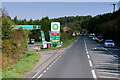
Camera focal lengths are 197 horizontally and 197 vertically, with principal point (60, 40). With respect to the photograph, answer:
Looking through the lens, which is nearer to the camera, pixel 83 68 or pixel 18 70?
pixel 18 70

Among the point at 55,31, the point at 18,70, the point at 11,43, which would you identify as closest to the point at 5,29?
the point at 11,43

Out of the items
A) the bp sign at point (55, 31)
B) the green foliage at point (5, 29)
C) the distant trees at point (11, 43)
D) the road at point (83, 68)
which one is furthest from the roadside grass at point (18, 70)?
the bp sign at point (55, 31)

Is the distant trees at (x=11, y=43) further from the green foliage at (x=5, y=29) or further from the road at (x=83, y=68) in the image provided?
the road at (x=83, y=68)

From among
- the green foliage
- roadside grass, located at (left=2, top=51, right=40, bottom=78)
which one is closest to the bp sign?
the green foliage

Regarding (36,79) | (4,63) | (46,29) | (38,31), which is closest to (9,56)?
(4,63)

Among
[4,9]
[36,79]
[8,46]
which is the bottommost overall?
[36,79]

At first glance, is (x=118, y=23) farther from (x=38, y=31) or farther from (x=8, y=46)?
(x=38, y=31)

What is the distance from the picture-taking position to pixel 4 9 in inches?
1061

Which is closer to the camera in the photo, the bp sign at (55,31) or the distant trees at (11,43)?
the distant trees at (11,43)

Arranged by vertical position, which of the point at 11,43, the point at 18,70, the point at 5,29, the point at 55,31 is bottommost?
the point at 18,70

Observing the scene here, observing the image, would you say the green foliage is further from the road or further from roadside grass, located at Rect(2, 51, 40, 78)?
roadside grass, located at Rect(2, 51, 40, 78)

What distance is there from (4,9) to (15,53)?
29.6 ft

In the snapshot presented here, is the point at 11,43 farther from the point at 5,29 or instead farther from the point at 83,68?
the point at 83,68

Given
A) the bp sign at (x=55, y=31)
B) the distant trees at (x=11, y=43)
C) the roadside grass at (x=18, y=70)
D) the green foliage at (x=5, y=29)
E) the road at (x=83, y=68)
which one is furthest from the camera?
the bp sign at (x=55, y=31)
